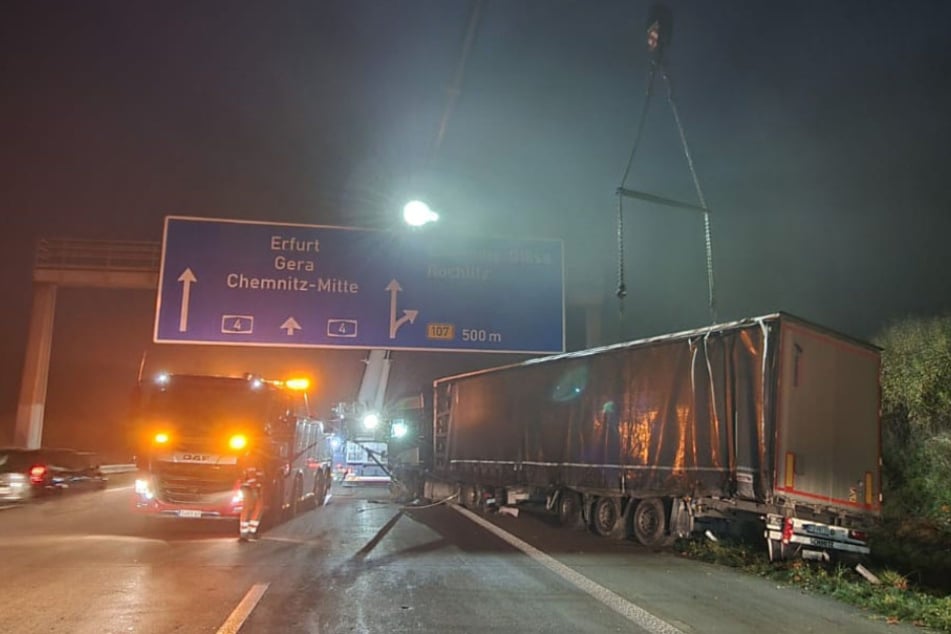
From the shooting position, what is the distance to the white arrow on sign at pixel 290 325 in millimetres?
14498

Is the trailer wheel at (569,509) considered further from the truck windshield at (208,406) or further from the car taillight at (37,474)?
the car taillight at (37,474)

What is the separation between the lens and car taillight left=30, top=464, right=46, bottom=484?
18.2 m

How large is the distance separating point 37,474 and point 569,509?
12927 mm

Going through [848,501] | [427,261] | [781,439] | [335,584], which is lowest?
[335,584]

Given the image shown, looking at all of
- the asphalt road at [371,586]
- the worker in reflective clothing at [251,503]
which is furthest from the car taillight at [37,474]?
the worker in reflective clothing at [251,503]

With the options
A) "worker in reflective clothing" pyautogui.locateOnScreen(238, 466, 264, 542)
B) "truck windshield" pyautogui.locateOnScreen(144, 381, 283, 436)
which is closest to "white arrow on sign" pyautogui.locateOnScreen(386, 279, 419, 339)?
"truck windshield" pyautogui.locateOnScreen(144, 381, 283, 436)

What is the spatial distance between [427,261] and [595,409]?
4347 mm

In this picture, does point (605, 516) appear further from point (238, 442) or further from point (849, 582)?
point (238, 442)

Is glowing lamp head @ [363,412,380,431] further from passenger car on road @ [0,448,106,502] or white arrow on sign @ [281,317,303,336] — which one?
white arrow on sign @ [281,317,303,336]

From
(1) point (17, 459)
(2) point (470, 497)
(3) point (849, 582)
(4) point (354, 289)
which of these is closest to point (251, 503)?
(4) point (354, 289)

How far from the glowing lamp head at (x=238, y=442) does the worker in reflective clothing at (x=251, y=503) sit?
392 millimetres

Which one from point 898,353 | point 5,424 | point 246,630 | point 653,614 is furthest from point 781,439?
point 5,424

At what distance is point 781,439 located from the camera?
9.73 meters

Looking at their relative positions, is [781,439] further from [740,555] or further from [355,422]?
[355,422]
